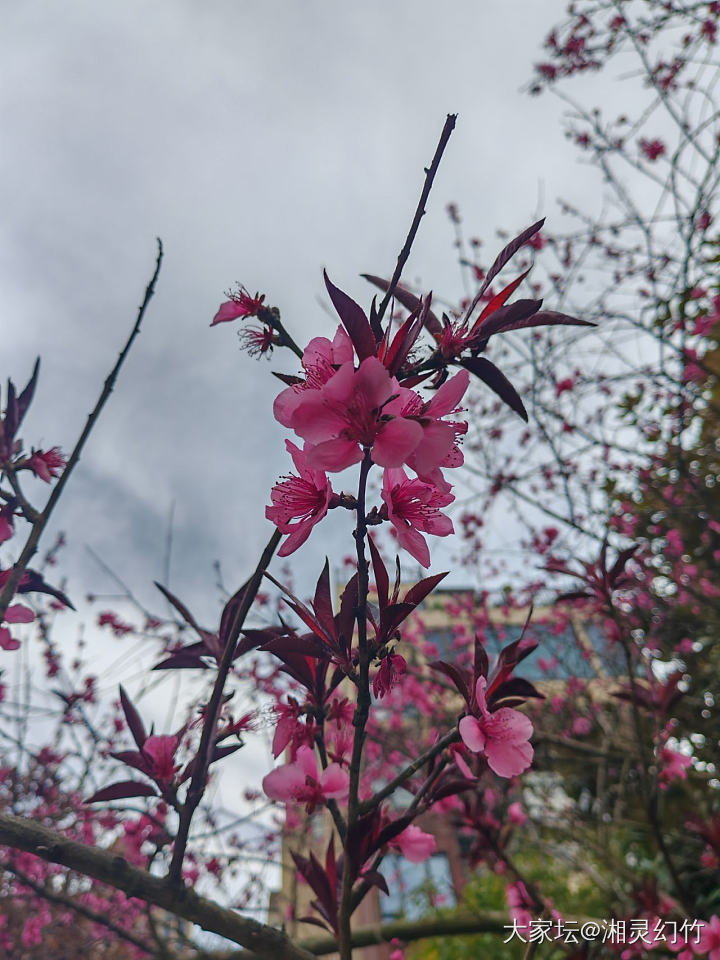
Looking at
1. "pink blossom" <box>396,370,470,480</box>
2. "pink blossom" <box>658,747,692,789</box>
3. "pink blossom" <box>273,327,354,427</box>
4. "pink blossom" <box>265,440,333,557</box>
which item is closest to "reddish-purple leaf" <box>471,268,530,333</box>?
"pink blossom" <box>396,370,470,480</box>

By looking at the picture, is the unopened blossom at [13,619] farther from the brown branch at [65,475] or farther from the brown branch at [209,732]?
the brown branch at [209,732]

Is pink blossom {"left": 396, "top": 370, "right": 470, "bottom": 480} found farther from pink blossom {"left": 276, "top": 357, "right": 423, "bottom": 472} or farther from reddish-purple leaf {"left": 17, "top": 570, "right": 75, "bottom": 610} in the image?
reddish-purple leaf {"left": 17, "top": 570, "right": 75, "bottom": 610}

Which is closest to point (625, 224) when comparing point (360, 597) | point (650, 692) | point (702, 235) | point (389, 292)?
point (702, 235)

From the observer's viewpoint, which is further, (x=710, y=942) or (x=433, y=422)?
(x=710, y=942)

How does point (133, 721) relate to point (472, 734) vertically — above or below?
above

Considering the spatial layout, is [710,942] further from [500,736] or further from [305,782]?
[305,782]

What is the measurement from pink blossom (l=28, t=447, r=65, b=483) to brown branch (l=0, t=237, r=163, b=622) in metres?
0.16

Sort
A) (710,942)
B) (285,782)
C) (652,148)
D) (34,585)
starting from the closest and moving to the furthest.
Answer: (285,782) < (34,585) < (710,942) < (652,148)

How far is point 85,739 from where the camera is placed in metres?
4.91

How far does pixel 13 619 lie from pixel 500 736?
3.38 feet

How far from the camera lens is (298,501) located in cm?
93

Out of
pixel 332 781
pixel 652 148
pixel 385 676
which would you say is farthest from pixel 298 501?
pixel 652 148

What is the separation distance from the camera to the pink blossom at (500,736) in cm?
92

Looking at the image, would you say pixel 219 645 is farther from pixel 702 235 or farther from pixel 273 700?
pixel 702 235
